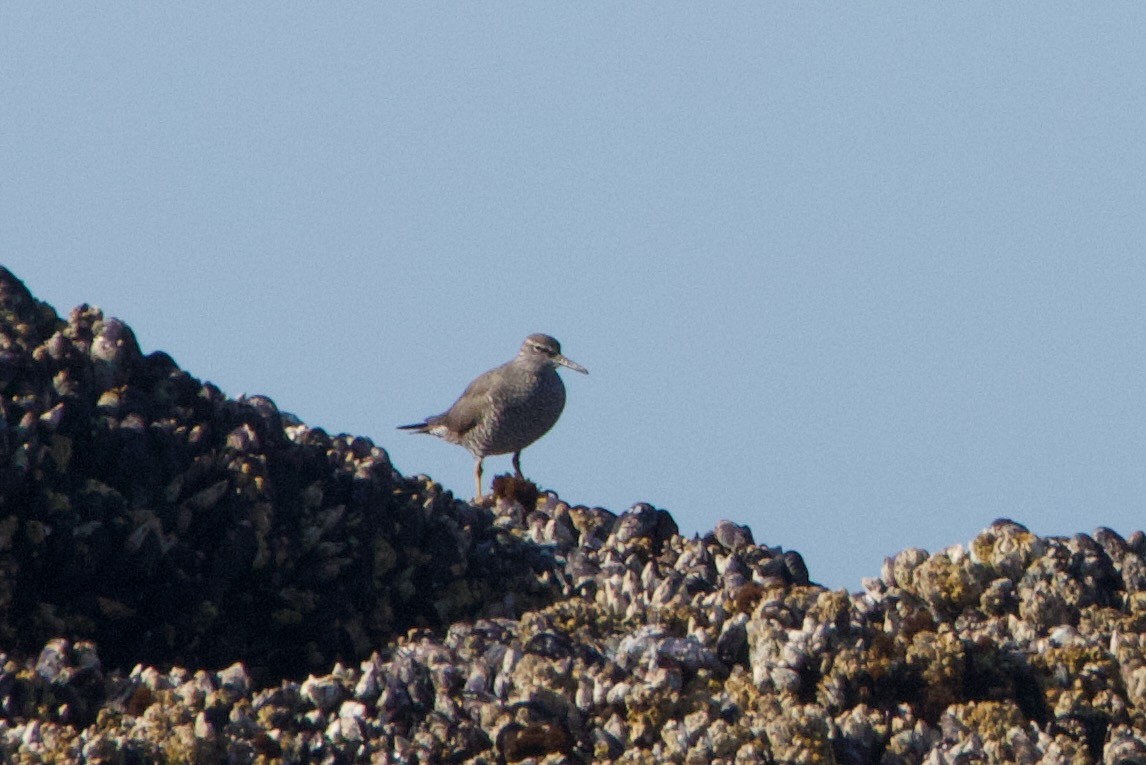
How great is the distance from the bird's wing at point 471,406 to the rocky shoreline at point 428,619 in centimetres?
929

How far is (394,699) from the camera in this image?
205 inches

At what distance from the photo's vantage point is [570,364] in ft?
58.6

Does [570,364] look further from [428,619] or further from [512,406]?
[428,619]

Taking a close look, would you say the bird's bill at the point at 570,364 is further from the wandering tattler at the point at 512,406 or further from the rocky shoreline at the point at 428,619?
the rocky shoreline at the point at 428,619

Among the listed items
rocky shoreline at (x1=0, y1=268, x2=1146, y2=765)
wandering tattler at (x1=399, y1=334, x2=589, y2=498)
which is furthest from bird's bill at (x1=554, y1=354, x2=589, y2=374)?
rocky shoreline at (x1=0, y1=268, x2=1146, y2=765)

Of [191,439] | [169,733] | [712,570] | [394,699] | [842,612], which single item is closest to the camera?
[169,733]

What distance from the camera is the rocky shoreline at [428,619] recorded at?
5.10 metres

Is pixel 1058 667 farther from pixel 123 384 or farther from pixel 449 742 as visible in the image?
pixel 123 384

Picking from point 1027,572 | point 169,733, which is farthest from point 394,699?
point 1027,572

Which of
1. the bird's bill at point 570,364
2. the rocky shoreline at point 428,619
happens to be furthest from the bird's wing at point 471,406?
the rocky shoreline at point 428,619

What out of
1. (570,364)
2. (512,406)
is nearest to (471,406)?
(512,406)

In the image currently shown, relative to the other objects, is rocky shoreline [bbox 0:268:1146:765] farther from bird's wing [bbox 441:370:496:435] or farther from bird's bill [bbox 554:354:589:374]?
bird's bill [bbox 554:354:589:374]

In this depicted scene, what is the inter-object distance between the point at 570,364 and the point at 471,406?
1.07m

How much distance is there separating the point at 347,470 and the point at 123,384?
96 centimetres
